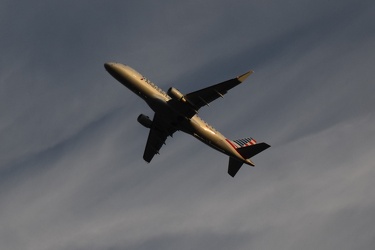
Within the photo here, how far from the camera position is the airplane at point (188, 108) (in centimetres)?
9306

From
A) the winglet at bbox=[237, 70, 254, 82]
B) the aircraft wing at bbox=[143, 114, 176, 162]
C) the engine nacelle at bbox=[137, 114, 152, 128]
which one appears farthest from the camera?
the engine nacelle at bbox=[137, 114, 152, 128]

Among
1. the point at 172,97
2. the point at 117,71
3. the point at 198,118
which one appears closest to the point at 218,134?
the point at 198,118

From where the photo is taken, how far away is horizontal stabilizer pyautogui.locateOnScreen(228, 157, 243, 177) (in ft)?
333

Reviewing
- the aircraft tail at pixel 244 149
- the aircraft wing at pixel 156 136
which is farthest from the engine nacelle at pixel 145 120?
the aircraft tail at pixel 244 149

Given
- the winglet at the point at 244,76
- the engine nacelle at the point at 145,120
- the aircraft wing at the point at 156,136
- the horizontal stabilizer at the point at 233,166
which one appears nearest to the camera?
the winglet at the point at 244,76

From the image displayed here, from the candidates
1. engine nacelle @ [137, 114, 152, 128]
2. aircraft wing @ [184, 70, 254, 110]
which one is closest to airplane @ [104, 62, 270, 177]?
aircraft wing @ [184, 70, 254, 110]

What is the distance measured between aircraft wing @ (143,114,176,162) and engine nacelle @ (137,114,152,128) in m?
0.67

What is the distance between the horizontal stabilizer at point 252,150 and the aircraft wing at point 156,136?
12.0m

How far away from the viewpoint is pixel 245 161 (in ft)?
324

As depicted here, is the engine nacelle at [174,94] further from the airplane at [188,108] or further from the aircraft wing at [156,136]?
the aircraft wing at [156,136]

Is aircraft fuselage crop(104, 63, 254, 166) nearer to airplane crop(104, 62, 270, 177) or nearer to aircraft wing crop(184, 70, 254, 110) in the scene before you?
airplane crop(104, 62, 270, 177)

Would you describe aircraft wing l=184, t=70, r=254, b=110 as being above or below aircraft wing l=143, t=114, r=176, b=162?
below

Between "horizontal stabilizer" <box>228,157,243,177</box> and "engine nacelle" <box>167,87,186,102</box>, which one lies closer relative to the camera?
"engine nacelle" <box>167,87,186,102</box>

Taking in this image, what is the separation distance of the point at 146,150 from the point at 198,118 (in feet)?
47.8
